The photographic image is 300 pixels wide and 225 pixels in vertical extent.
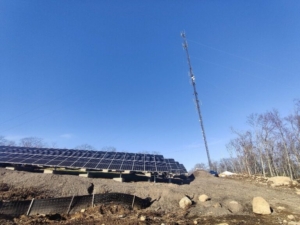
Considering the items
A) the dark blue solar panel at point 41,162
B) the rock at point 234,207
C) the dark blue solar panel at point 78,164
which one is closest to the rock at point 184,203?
the rock at point 234,207

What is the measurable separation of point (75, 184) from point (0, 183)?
4523 mm

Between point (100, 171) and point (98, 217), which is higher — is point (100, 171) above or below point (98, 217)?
above

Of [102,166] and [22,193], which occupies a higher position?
[102,166]

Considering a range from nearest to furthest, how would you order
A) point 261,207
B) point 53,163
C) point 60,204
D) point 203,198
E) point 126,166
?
point 60,204 < point 261,207 < point 203,198 < point 53,163 < point 126,166

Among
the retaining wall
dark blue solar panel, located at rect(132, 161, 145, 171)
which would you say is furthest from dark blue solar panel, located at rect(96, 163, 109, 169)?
the retaining wall

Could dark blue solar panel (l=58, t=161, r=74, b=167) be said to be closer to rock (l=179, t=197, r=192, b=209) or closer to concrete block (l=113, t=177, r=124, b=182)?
concrete block (l=113, t=177, r=124, b=182)

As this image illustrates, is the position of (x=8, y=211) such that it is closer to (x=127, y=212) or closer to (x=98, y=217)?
(x=98, y=217)

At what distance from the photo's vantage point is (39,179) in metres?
13.2

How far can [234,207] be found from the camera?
37.0 feet

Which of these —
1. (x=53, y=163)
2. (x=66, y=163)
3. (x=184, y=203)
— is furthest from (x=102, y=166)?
(x=184, y=203)

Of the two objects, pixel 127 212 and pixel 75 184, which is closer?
pixel 127 212

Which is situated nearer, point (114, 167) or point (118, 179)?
point (118, 179)

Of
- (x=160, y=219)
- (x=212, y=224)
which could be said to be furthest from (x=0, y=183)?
(x=212, y=224)

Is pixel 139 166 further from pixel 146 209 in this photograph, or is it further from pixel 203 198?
pixel 203 198
